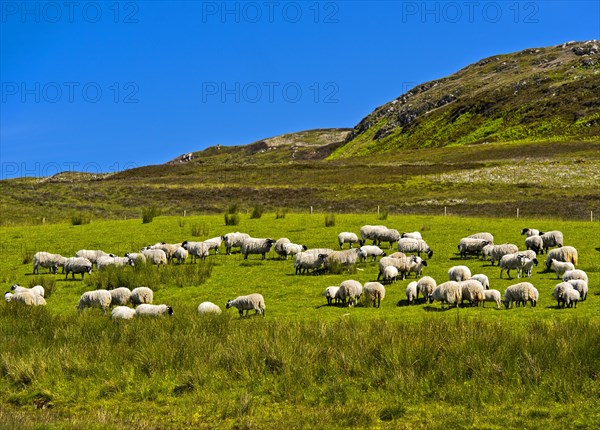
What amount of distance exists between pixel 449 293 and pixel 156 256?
14731mm

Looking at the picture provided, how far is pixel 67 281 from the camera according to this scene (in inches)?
1013

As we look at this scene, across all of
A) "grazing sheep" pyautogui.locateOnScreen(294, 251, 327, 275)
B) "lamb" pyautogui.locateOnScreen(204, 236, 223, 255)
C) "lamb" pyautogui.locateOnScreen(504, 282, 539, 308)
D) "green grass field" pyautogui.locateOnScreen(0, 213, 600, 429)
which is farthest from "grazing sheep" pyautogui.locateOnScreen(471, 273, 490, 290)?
"lamb" pyautogui.locateOnScreen(204, 236, 223, 255)

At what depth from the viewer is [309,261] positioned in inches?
978

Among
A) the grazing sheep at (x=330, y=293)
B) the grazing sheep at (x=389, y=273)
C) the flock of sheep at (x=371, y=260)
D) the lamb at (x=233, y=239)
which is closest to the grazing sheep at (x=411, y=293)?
the flock of sheep at (x=371, y=260)

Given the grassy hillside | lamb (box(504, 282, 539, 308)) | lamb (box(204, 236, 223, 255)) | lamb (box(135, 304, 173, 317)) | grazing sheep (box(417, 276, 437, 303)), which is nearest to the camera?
lamb (box(135, 304, 173, 317))

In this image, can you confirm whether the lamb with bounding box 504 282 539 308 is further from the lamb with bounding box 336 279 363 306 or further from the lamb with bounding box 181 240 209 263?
the lamb with bounding box 181 240 209 263

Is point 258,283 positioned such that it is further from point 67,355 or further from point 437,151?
point 437,151

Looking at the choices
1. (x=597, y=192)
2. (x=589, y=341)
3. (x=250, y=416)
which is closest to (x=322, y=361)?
(x=250, y=416)

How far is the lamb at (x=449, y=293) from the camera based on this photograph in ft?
58.0

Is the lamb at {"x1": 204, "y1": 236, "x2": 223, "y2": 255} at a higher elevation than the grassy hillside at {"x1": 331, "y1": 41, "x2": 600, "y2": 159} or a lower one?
lower

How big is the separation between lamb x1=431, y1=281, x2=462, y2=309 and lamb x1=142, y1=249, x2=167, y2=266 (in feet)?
45.5

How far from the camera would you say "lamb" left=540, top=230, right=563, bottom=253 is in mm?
27641

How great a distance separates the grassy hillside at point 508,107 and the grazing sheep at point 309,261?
10218cm

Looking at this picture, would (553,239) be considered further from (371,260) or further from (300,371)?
(300,371)
